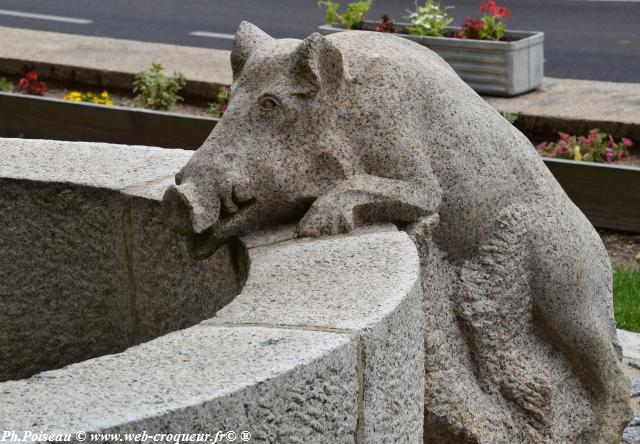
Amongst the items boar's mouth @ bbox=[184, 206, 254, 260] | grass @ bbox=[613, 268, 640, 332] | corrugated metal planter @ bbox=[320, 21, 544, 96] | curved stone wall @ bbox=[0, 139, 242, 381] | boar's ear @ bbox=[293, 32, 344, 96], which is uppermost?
boar's ear @ bbox=[293, 32, 344, 96]

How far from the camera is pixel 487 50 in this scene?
329 inches

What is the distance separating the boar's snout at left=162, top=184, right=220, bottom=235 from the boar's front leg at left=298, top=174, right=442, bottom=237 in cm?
24

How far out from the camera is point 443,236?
3.16 m

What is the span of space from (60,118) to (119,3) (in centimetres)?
664

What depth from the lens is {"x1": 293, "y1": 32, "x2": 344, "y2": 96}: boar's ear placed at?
9.67 feet

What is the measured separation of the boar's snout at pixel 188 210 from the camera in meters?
2.91

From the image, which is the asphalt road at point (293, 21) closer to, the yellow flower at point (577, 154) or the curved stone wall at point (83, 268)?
the yellow flower at point (577, 154)

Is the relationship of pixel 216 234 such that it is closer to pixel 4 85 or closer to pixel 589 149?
pixel 589 149

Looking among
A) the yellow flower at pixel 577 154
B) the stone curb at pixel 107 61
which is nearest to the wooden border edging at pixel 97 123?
the stone curb at pixel 107 61

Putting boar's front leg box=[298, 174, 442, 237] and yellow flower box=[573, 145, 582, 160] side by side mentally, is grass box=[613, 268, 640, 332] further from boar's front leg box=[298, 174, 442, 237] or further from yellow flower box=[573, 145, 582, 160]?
boar's front leg box=[298, 174, 442, 237]

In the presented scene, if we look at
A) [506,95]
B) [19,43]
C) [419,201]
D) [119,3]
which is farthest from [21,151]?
[119,3]

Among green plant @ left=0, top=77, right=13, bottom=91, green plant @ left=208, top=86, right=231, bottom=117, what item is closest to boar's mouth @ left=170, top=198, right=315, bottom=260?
green plant @ left=208, top=86, right=231, bottom=117

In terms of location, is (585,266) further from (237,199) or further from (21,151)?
(21,151)

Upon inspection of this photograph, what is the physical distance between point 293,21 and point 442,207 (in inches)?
364
